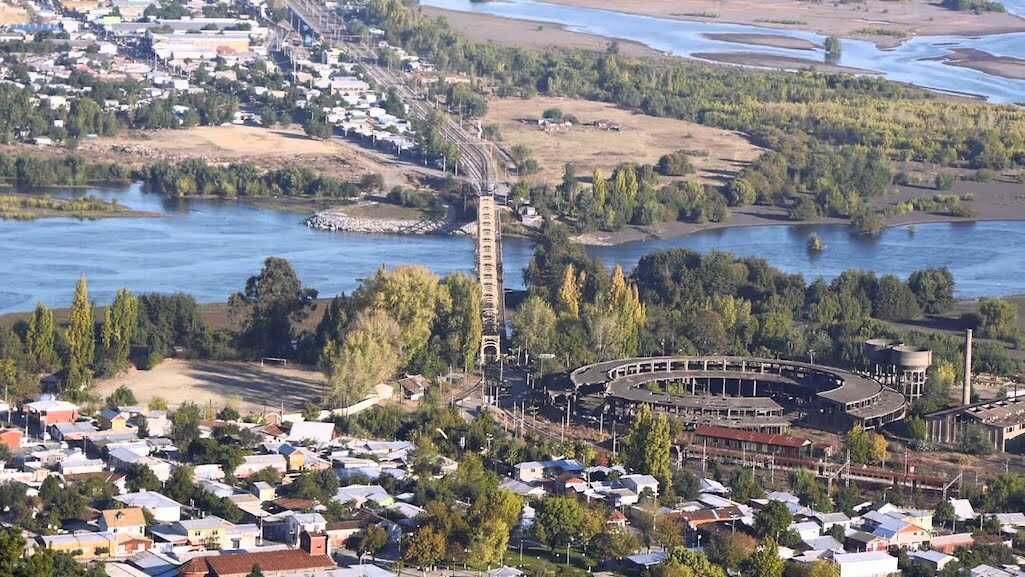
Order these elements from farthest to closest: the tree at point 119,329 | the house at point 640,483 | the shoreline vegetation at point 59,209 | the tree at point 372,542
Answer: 1. the shoreline vegetation at point 59,209
2. the tree at point 119,329
3. the house at point 640,483
4. the tree at point 372,542

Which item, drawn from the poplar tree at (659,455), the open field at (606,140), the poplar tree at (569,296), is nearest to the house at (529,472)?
the poplar tree at (659,455)

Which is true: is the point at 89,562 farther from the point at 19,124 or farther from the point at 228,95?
the point at 228,95

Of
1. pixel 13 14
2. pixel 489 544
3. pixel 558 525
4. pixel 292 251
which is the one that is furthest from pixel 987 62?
pixel 489 544

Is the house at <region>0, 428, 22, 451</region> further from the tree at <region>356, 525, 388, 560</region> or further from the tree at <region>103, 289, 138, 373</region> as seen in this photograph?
the tree at <region>356, 525, 388, 560</region>

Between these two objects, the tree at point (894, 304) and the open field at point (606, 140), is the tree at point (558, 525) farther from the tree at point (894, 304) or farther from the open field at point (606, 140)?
the open field at point (606, 140)

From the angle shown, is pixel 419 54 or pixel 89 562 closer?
pixel 89 562

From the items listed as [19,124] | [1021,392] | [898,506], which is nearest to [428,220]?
[19,124]
